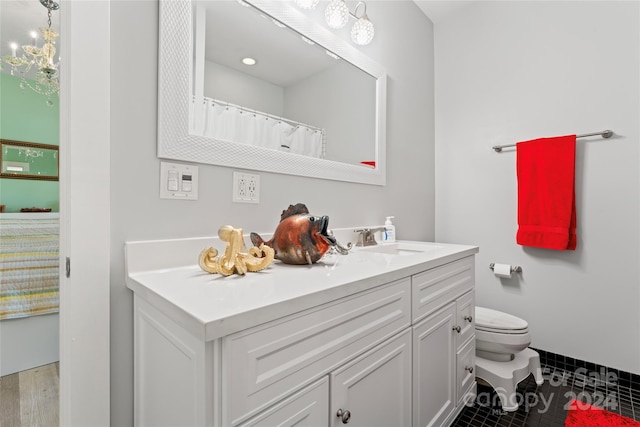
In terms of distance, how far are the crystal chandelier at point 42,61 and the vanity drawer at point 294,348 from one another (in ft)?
6.67

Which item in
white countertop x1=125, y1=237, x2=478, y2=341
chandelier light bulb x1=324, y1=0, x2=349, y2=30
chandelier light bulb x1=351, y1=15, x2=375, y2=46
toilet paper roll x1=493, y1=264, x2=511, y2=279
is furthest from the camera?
toilet paper roll x1=493, y1=264, x2=511, y2=279

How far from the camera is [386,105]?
187 centimetres

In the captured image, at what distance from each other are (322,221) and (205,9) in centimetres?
84

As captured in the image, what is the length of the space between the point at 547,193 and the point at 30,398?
3197mm

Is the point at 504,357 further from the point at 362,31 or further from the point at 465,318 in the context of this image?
the point at 362,31

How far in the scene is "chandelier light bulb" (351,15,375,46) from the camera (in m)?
1.57

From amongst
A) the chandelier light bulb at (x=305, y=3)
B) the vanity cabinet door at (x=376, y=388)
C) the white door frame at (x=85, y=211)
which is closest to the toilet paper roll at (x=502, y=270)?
the vanity cabinet door at (x=376, y=388)

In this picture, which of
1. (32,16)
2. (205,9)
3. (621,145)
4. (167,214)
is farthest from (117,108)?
(621,145)

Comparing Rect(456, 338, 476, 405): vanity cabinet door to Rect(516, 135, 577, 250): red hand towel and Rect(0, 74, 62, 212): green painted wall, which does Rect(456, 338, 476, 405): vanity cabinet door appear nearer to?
Rect(516, 135, 577, 250): red hand towel

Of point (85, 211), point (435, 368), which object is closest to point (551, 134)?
point (435, 368)

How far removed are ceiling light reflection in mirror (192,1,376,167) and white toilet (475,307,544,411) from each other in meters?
1.16

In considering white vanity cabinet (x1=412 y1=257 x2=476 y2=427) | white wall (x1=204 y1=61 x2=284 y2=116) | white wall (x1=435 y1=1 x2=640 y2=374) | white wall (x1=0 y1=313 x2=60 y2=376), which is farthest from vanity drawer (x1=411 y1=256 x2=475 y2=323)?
white wall (x1=0 y1=313 x2=60 y2=376)

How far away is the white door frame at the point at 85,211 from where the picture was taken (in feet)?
2.58

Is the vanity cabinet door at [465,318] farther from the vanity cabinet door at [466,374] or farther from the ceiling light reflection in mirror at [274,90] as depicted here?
the ceiling light reflection in mirror at [274,90]
